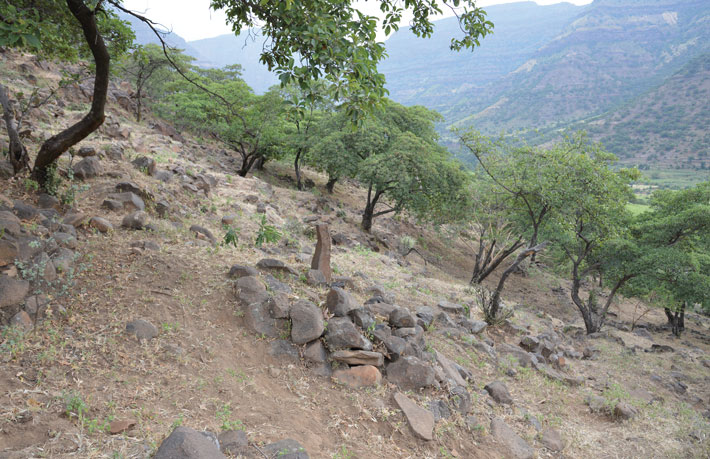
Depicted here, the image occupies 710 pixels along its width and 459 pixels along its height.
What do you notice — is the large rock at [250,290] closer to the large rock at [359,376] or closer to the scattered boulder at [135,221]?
the large rock at [359,376]

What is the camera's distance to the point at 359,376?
4887mm

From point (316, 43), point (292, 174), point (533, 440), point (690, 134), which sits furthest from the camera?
point (690, 134)

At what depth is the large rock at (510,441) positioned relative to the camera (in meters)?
4.85

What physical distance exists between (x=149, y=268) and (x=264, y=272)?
→ 173 centimetres

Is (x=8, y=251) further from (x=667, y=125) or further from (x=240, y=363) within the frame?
(x=667, y=125)

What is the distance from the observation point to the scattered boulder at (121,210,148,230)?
6758 mm

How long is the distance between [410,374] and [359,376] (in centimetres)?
73

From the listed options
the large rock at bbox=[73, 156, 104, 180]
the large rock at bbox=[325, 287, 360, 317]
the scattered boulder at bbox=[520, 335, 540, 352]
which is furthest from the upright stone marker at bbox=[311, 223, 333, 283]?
the large rock at bbox=[73, 156, 104, 180]

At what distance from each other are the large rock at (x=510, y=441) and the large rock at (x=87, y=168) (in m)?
9.11

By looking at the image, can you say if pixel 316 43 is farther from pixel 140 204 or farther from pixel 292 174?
pixel 292 174

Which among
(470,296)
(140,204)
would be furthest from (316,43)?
(470,296)

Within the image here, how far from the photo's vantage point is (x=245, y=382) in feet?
14.0

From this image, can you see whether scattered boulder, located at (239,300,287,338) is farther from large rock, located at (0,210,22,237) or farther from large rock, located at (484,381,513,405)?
large rock, located at (484,381,513,405)

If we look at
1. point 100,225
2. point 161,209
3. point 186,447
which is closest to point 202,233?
point 161,209
